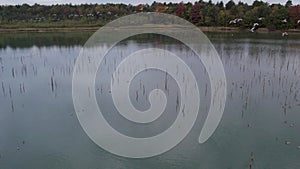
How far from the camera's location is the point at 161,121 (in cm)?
736

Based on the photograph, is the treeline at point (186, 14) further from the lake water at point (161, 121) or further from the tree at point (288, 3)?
the lake water at point (161, 121)

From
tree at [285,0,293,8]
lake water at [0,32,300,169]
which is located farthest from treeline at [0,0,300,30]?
lake water at [0,32,300,169]

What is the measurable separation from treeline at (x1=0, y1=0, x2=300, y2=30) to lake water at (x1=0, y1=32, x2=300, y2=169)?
584 inches

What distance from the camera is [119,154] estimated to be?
5836 mm

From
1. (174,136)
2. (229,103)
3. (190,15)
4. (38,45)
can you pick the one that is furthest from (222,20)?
(174,136)

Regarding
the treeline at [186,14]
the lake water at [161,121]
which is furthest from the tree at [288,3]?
the lake water at [161,121]

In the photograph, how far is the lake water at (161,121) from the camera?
5613mm

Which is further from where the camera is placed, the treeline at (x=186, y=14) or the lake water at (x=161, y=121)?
the treeline at (x=186, y=14)

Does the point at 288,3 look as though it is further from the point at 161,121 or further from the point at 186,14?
the point at 161,121

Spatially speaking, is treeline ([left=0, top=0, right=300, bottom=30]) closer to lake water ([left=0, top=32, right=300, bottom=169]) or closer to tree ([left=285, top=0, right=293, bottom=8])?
tree ([left=285, top=0, right=293, bottom=8])

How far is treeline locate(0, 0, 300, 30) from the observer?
29.0 metres

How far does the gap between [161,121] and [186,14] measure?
99.4 feet

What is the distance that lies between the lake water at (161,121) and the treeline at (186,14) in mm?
14823

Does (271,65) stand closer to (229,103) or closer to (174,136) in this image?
(229,103)
